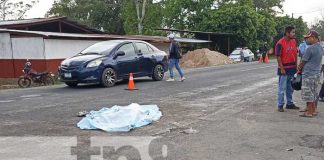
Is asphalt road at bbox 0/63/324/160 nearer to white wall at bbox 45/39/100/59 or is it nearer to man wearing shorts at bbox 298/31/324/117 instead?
man wearing shorts at bbox 298/31/324/117

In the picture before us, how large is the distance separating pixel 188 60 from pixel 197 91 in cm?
2701

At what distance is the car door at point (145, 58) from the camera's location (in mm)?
15531

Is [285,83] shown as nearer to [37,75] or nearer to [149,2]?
[37,75]

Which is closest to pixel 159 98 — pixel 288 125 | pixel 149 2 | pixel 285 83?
pixel 285 83

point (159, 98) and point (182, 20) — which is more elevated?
point (182, 20)

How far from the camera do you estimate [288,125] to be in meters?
7.81

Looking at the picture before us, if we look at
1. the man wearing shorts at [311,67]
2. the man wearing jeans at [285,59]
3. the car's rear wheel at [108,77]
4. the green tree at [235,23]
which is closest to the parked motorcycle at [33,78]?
the car's rear wheel at [108,77]

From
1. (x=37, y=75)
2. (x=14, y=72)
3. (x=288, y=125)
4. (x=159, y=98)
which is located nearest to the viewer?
(x=288, y=125)

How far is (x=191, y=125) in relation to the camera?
7.77 m

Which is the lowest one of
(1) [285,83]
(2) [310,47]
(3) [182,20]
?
(1) [285,83]

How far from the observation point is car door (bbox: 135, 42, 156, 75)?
15531mm

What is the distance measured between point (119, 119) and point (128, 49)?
766cm

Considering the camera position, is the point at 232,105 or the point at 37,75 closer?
the point at 232,105

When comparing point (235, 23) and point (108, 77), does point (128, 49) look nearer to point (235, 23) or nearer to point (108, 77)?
point (108, 77)
